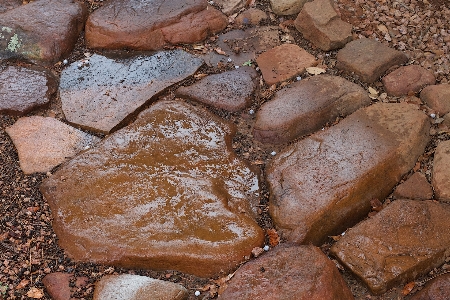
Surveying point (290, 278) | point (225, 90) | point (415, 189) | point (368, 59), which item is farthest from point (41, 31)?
point (415, 189)

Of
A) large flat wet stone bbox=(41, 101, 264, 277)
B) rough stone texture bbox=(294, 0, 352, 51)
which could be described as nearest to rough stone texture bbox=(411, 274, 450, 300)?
large flat wet stone bbox=(41, 101, 264, 277)

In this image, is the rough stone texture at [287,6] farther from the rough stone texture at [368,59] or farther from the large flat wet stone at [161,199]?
the large flat wet stone at [161,199]

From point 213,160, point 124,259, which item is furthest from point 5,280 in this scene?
point 213,160

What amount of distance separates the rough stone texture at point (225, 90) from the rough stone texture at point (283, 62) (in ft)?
0.33

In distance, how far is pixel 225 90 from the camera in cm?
306

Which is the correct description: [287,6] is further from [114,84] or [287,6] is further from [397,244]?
[397,244]

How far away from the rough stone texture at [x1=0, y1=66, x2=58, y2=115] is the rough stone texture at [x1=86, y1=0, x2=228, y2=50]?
1.47 ft

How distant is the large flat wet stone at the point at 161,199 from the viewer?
7.59 ft

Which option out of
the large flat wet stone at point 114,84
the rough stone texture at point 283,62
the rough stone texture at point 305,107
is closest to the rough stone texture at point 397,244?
the rough stone texture at point 305,107

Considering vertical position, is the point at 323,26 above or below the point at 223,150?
above

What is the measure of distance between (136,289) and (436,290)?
1.29 meters

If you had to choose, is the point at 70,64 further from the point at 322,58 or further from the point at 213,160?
the point at 322,58

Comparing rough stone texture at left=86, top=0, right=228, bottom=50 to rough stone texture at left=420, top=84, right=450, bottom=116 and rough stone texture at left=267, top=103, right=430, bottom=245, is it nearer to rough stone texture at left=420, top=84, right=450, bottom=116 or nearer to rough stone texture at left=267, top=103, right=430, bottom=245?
rough stone texture at left=267, top=103, right=430, bottom=245

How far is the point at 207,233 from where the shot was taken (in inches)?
93.0
